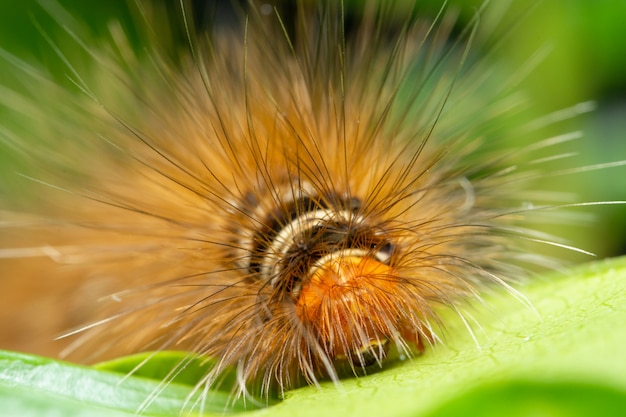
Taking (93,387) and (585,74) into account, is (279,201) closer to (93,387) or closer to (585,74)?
(93,387)

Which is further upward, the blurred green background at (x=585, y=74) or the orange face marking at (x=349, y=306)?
the blurred green background at (x=585, y=74)

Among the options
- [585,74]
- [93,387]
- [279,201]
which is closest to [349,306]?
[279,201]

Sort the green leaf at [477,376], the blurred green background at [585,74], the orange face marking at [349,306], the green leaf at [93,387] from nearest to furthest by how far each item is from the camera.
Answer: the green leaf at [477,376]
the green leaf at [93,387]
the orange face marking at [349,306]
the blurred green background at [585,74]

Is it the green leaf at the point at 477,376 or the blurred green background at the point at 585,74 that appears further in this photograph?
the blurred green background at the point at 585,74

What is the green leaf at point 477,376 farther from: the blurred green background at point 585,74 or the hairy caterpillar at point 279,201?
the blurred green background at point 585,74

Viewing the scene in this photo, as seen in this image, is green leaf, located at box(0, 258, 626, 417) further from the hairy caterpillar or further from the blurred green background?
the blurred green background

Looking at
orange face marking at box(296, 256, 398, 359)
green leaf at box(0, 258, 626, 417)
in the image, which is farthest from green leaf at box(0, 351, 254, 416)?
orange face marking at box(296, 256, 398, 359)

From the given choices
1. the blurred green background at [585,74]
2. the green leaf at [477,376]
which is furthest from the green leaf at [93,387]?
the blurred green background at [585,74]
